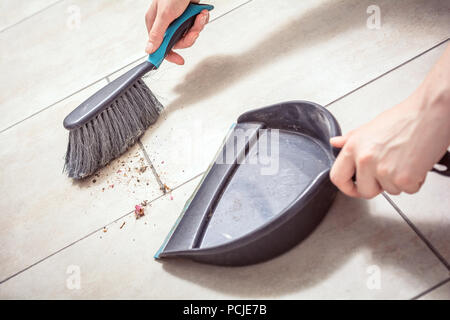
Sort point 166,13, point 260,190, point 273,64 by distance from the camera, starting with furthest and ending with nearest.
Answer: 1. point 273,64
2. point 166,13
3. point 260,190

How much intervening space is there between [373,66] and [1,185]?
35.7 inches

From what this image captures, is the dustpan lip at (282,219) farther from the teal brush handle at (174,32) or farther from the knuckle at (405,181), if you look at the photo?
the teal brush handle at (174,32)

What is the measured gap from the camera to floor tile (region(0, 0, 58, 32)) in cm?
139

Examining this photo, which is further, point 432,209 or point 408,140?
point 432,209

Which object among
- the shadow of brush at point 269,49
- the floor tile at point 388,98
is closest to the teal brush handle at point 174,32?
the shadow of brush at point 269,49

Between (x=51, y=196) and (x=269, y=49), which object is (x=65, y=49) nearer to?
(x=51, y=196)

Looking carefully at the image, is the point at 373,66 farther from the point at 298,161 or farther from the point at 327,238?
the point at 327,238

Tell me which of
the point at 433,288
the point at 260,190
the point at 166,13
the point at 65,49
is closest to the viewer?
the point at 433,288

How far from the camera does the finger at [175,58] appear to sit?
1003mm

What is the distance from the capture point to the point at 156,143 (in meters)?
0.95

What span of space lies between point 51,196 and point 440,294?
2.62ft

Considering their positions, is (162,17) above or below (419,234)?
above

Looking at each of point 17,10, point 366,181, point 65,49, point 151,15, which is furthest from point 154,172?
point 17,10

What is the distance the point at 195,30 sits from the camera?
0.97 m
